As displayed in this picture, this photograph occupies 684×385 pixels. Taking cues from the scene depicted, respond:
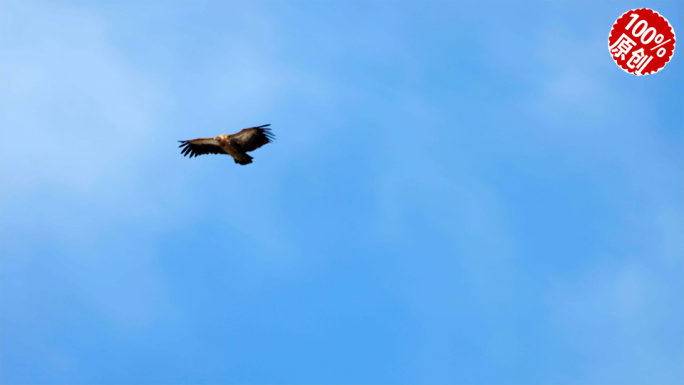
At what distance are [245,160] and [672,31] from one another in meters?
29.6

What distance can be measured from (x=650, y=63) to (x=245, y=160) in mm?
28159

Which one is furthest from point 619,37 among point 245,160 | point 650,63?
point 245,160

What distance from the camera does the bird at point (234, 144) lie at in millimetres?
28922

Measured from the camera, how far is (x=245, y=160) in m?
30.1

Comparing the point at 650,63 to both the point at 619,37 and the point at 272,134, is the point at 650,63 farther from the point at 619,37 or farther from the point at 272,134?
the point at 272,134

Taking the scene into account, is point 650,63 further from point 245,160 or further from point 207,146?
point 207,146

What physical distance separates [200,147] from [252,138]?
4914 mm

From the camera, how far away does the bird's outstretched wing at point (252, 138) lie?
1131 inches

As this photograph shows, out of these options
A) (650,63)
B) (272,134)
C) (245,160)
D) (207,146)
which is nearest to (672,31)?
(650,63)

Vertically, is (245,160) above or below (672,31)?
below

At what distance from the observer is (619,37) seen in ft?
95.3

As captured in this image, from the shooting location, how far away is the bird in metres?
28.9

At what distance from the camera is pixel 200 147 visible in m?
31.5

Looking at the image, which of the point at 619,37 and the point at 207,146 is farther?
the point at 207,146
